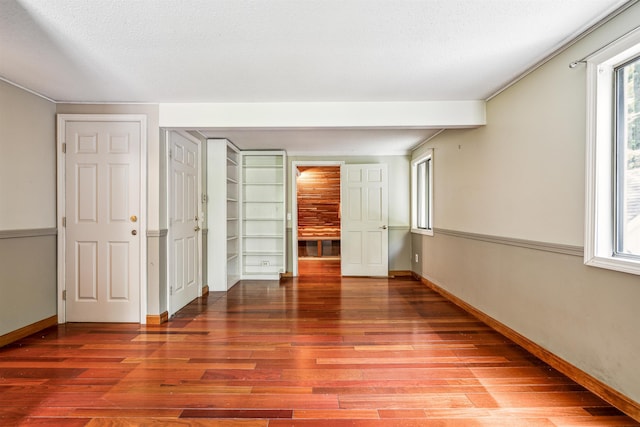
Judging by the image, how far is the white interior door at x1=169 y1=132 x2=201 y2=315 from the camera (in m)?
3.55

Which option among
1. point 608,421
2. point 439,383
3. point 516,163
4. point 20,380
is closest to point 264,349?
point 439,383

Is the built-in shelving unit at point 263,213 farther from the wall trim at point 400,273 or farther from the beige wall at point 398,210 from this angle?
the wall trim at point 400,273

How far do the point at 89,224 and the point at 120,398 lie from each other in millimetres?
1950

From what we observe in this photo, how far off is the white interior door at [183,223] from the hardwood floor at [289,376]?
40cm

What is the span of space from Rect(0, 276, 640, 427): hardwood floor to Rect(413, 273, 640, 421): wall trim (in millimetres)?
48

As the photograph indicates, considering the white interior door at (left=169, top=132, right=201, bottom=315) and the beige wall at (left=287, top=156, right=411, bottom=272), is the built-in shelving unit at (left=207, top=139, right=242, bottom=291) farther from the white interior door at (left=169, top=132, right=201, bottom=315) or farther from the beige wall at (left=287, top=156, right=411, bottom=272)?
the beige wall at (left=287, top=156, right=411, bottom=272)

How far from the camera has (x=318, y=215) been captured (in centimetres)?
827

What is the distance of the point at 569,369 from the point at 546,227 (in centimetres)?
94

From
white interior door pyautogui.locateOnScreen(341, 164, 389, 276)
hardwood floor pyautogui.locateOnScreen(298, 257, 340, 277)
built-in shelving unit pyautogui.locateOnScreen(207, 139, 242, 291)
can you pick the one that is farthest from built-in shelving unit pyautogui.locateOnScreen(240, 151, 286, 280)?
white interior door pyautogui.locateOnScreen(341, 164, 389, 276)

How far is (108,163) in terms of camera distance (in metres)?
3.27

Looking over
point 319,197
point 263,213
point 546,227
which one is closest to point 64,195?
point 263,213

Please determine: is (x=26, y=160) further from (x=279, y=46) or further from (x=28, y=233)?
(x=279, y=46)

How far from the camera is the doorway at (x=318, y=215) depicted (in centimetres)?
758

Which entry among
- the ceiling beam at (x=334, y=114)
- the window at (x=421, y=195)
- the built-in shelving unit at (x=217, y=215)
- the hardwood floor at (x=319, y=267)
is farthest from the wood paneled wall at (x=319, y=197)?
the ceiling beam at (x=334, y=114)
